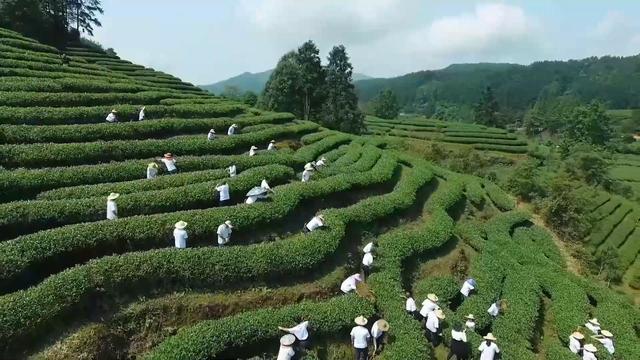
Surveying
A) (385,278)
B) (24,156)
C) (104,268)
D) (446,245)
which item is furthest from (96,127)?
(446,245)

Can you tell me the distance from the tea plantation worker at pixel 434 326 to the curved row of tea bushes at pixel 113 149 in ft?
46.9

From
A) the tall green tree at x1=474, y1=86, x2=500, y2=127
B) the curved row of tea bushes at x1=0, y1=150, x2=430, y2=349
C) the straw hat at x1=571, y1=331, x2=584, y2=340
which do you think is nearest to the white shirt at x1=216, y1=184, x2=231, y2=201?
the curved row of tea bushes at x1=0, y1=150, x2=430, y2=349

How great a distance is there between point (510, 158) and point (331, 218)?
53.8 meters

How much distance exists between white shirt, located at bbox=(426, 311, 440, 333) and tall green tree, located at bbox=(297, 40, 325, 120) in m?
42.1

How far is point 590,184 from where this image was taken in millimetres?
53125

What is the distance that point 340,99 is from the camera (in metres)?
56.6

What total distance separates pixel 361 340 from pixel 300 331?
1.68 m

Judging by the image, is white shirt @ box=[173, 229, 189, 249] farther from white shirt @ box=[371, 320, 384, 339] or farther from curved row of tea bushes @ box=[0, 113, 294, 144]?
curved row of tea bushes @ box=[0, 113, 294, 144]

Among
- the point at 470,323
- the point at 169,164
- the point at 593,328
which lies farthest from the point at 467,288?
the point at 169,164

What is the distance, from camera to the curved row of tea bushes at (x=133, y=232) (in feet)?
45.2

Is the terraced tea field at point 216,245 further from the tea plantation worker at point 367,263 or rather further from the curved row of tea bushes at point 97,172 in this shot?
the tea plantation worker at point 367,263

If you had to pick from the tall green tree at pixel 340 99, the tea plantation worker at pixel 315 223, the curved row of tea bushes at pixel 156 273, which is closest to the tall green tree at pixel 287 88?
the tall green tree at pixel 340 99

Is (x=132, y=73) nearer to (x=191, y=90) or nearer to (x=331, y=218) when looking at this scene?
(x=191, y=90)

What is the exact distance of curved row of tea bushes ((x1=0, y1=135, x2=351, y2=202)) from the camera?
17.8 metres
